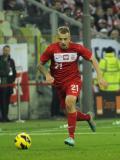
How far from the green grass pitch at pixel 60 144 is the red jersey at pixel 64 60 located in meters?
1.29

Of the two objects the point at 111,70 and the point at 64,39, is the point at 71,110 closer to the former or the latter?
the point at 64,39

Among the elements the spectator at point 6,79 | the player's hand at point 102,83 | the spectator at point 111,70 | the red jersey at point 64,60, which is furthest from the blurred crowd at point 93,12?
the player's hand at point 102,83

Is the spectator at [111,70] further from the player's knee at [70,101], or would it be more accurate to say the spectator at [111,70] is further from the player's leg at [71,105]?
the player's knee at [70,101]

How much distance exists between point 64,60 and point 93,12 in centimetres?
1642

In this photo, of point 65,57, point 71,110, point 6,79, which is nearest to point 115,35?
point 6,79

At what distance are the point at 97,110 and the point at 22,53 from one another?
10.2 ft

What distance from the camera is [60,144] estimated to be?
603 inches

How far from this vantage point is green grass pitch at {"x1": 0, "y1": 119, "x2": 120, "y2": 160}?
1269cm

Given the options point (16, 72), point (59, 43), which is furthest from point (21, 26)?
point (59, 43)

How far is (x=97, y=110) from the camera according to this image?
26.4 m

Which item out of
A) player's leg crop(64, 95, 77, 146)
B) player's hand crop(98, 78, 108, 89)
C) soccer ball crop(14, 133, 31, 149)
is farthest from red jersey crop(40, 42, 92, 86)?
soccer ball crop(14, 133, 31, 149)

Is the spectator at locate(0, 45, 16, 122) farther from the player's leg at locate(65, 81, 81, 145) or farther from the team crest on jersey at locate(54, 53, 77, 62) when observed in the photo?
the player's leg at locate(65, 81, 81, 145)

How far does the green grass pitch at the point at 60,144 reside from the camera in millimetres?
12688

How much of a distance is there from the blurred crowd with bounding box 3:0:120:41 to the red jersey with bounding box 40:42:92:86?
41.4 ft
